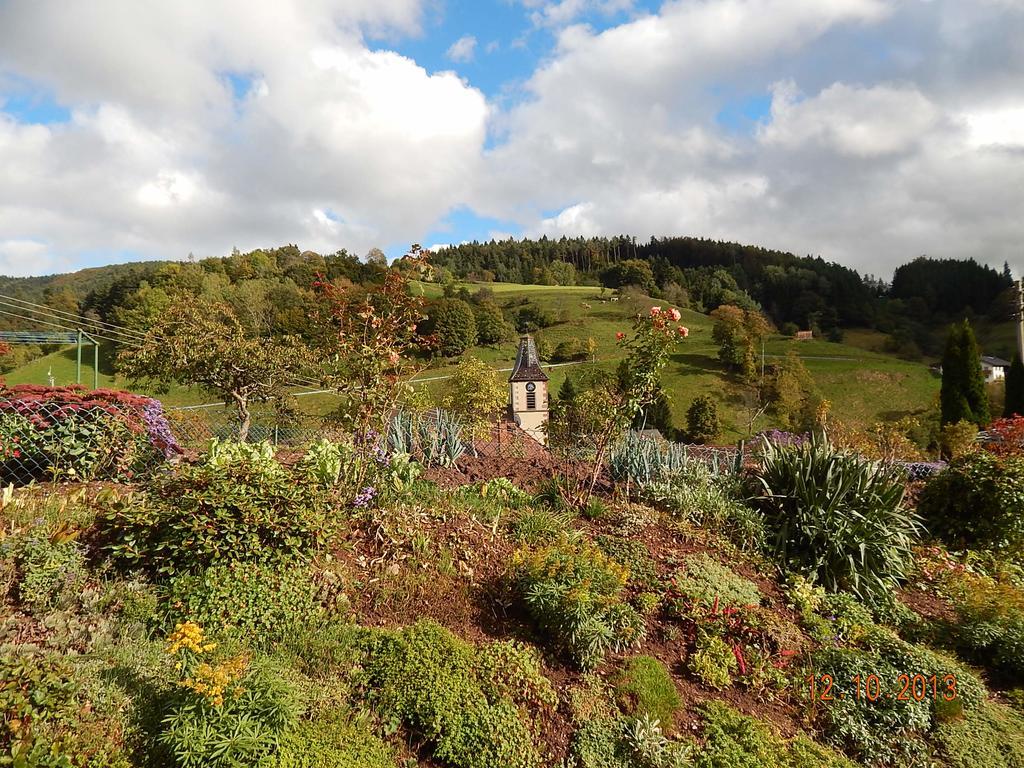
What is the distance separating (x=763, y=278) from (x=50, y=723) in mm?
117989

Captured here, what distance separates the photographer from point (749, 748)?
351 cm

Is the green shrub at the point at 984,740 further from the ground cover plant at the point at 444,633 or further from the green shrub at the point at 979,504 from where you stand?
the green shrub at the point at 979,504

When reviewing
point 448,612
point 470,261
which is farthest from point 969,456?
point 470,261

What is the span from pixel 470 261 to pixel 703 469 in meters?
119

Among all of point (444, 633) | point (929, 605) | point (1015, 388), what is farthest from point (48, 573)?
point (1015, 388)

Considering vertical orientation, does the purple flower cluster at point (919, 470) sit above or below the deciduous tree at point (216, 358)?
below

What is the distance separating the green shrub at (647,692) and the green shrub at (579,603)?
217mm

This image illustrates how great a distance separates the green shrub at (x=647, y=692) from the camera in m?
3.70

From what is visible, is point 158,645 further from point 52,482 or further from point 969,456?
point 969,456

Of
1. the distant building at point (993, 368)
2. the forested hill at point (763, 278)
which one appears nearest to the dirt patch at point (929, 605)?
the distant building at point (993, 368)

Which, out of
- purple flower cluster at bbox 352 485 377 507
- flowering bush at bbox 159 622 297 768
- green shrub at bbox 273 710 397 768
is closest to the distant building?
purple flower cluster at bbox 352 485 377 507

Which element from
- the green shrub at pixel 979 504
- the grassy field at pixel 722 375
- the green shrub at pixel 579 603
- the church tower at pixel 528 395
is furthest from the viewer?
the grassy field at pixel 722 375

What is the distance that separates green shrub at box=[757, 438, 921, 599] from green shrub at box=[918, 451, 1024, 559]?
1002 millimetres

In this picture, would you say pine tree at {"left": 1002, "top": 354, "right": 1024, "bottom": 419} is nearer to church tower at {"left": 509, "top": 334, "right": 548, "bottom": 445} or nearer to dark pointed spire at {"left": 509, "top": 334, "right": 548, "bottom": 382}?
church tower at {"left": 509, "top": 334, "right": 548, "bottom": 445}
